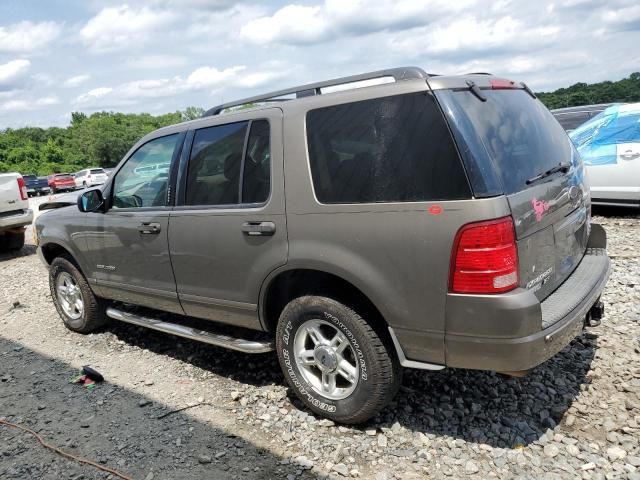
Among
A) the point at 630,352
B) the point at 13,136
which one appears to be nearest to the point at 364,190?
the point at 630,352

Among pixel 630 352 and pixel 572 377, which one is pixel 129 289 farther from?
pixel 630 352

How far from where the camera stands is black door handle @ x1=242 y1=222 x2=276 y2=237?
324 centimetres

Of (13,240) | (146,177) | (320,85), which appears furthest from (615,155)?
(13,240)

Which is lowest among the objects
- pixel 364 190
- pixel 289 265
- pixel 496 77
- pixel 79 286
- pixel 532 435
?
pixel 532 435

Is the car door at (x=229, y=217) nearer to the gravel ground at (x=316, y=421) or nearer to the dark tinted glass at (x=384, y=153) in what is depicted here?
the dark tinted glass at (x=384, y=153)

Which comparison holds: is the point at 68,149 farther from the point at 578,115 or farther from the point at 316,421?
the point at 316,421

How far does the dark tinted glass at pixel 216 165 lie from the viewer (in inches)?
141

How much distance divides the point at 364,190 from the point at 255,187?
87 centimetres

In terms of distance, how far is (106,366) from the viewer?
4.55 metres

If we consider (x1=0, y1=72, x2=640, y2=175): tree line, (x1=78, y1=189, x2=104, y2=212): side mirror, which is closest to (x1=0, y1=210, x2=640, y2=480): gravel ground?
(x1=78, y1=189, x2=104, y2=212): side mirror

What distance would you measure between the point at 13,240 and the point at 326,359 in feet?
31.3

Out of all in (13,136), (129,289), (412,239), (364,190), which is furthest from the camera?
(13,136)

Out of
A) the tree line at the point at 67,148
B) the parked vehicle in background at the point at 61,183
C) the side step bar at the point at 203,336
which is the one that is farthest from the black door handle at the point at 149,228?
the tree line at the point at 67,148

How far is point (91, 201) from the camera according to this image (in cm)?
454
